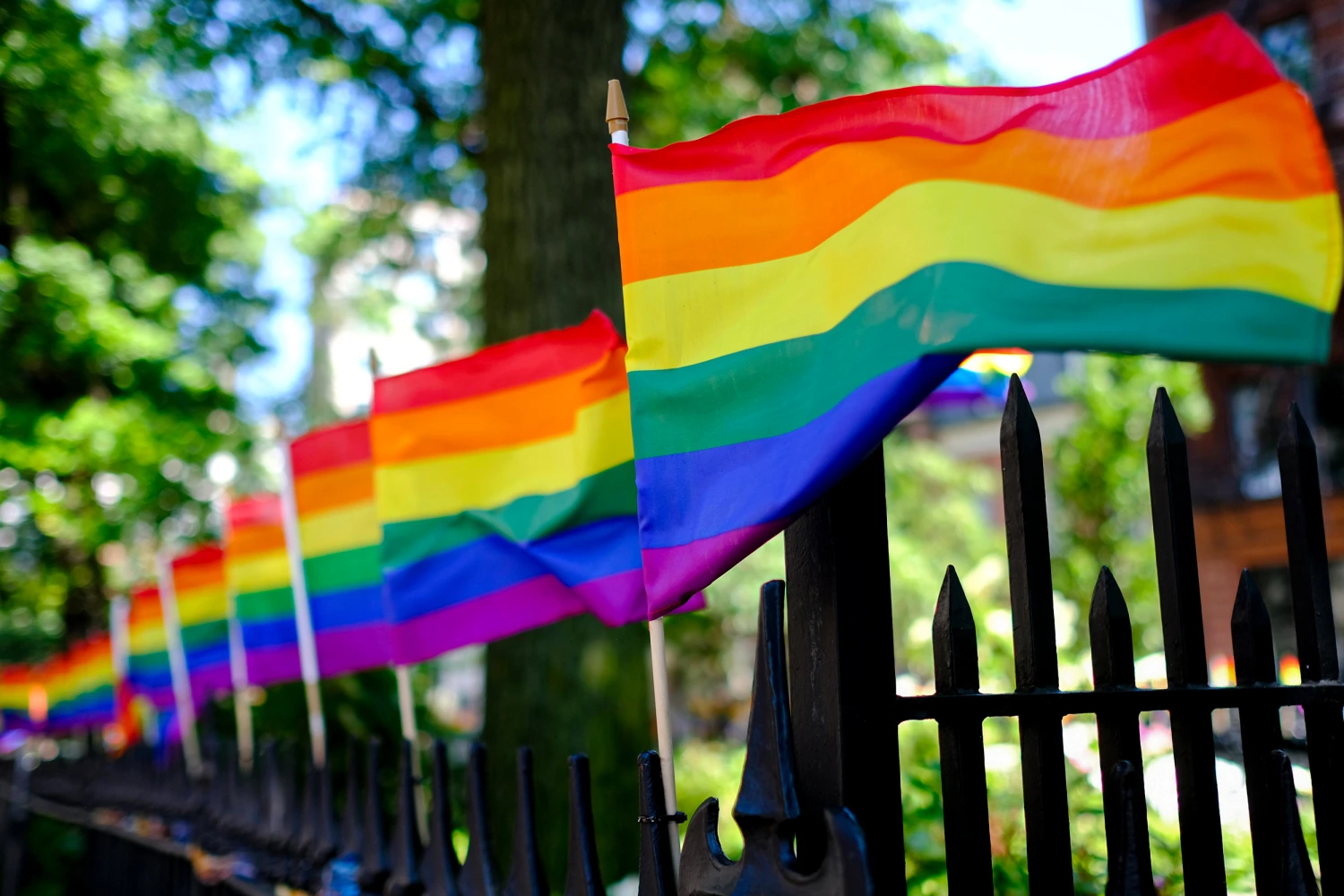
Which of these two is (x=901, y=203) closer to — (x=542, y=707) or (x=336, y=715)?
(x=542, y=707)

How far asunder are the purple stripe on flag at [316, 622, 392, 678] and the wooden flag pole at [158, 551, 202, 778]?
3.25 m

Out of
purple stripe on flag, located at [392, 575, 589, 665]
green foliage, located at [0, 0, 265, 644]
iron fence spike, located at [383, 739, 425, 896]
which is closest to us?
iron fence spike, located at [383, 739, 425, 896]

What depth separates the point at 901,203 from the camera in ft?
6.28

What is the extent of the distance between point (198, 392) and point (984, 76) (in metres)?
9.46

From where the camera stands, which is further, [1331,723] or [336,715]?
[336,715]

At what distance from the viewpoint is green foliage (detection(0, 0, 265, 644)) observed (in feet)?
38.1

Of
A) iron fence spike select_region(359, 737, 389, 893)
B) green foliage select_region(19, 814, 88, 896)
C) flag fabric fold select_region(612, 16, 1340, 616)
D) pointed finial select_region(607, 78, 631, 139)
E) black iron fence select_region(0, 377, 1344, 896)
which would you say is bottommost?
green foliage select_region(19, 814, 88, 896)

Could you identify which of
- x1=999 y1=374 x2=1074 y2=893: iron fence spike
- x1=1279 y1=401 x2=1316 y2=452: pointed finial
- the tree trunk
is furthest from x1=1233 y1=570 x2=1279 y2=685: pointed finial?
the tree trunk

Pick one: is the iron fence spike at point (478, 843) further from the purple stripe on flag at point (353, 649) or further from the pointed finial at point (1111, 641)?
the purple stripe on flag at point (353, 649)

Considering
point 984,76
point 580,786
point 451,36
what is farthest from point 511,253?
point 984,76

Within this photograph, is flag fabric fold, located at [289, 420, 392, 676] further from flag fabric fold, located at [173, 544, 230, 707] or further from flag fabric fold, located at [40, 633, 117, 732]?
flag fabric fold, located at [40, 633, 117, 732]

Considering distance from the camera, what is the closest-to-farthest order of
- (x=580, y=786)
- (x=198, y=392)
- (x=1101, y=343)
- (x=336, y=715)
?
(x=1101, y=343) < (x=580, y=786) < (x=336, y=715) < (x=198, y=392)

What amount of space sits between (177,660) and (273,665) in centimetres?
254

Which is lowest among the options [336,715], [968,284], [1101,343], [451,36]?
[336,715]
